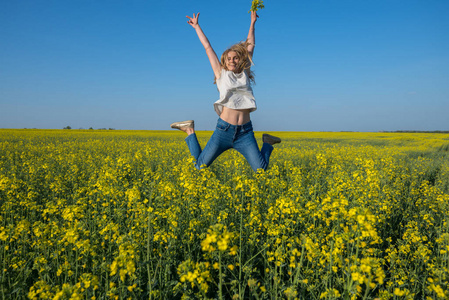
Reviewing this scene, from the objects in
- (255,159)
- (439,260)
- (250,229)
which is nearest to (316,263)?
(250,229)

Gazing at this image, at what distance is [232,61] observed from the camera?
13.7 ft

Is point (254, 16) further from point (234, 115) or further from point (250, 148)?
point (250, 148)

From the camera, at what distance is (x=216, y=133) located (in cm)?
439

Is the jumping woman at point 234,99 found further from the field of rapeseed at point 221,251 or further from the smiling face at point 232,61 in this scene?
the field of rapeseed at point 221,251

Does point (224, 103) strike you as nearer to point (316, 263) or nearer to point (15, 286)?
point (316, 263)

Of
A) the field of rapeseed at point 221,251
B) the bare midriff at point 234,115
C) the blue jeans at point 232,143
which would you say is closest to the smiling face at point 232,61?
the bare midriff at point 234,115

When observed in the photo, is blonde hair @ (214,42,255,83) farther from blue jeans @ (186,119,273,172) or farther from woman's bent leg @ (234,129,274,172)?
woman's bent leg @ (234,129,274,172)

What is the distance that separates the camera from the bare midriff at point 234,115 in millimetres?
4289

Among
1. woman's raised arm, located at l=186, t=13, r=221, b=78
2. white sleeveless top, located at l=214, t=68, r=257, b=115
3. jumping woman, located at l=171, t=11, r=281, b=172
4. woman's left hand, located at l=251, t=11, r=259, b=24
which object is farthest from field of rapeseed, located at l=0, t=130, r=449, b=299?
woman's left hand, located at l=251, t=11, r=259, b=24

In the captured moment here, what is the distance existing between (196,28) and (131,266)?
3987 mm

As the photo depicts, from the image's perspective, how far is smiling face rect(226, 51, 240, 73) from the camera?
4130 mm

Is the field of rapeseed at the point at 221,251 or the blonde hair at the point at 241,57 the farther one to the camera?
the blonde hair at the point at 241,57

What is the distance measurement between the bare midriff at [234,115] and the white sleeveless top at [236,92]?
100 millimetres

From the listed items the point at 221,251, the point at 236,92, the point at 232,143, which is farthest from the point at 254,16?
the point at 221,251
